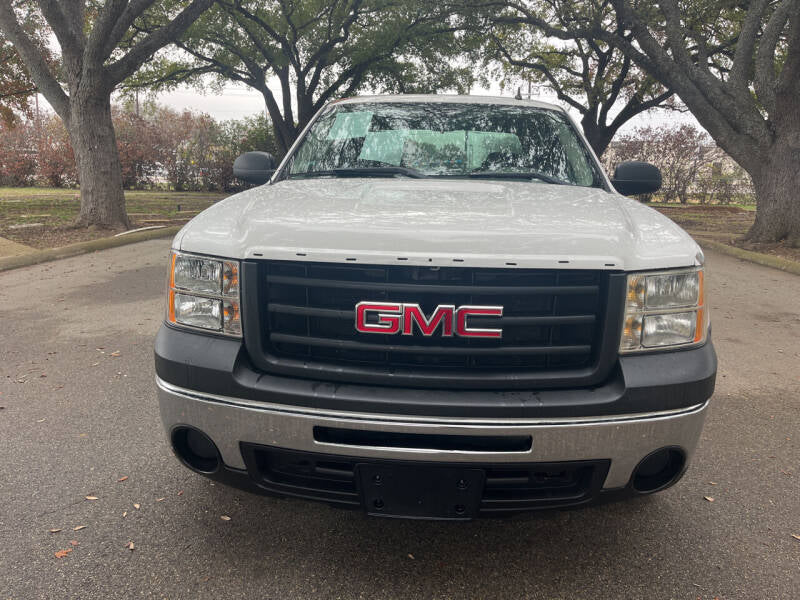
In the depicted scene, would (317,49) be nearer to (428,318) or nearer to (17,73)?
(17,73)

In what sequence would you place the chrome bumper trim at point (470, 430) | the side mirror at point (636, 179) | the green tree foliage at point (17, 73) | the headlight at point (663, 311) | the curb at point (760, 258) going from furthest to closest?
the green tree foliage at point (17, 73) → the curb at point (760, 258) → the side mirror at point (636, 179) → the headlight at point (663, 311) → the chrome bumper trim at point (470, 430)

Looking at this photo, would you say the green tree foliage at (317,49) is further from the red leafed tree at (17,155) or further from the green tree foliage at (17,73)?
the red leafed tree at (17,155)

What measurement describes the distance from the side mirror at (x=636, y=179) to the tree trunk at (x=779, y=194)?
8832 millimetres

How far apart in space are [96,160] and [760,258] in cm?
1186

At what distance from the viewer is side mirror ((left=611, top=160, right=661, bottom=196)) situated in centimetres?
357

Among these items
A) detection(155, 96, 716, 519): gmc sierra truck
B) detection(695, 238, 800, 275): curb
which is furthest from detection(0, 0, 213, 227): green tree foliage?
detection(695, 238, 800, 275): curb

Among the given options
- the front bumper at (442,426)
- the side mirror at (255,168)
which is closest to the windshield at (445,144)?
the side mirror at (255,168)

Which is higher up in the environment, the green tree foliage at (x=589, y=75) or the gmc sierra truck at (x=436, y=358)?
the green tree foliage at (x=589, y=75)

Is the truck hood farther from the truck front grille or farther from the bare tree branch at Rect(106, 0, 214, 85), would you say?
the bare tree branch at Rect(106, 0, 214, 85)

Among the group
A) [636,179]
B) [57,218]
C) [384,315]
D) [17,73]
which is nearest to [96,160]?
[57,218]

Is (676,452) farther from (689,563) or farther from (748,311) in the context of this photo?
(748,311)

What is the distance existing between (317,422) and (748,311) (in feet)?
20.0

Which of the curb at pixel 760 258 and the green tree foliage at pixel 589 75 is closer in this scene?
the curb at pixel 760 258

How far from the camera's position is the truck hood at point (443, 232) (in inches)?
75.7
